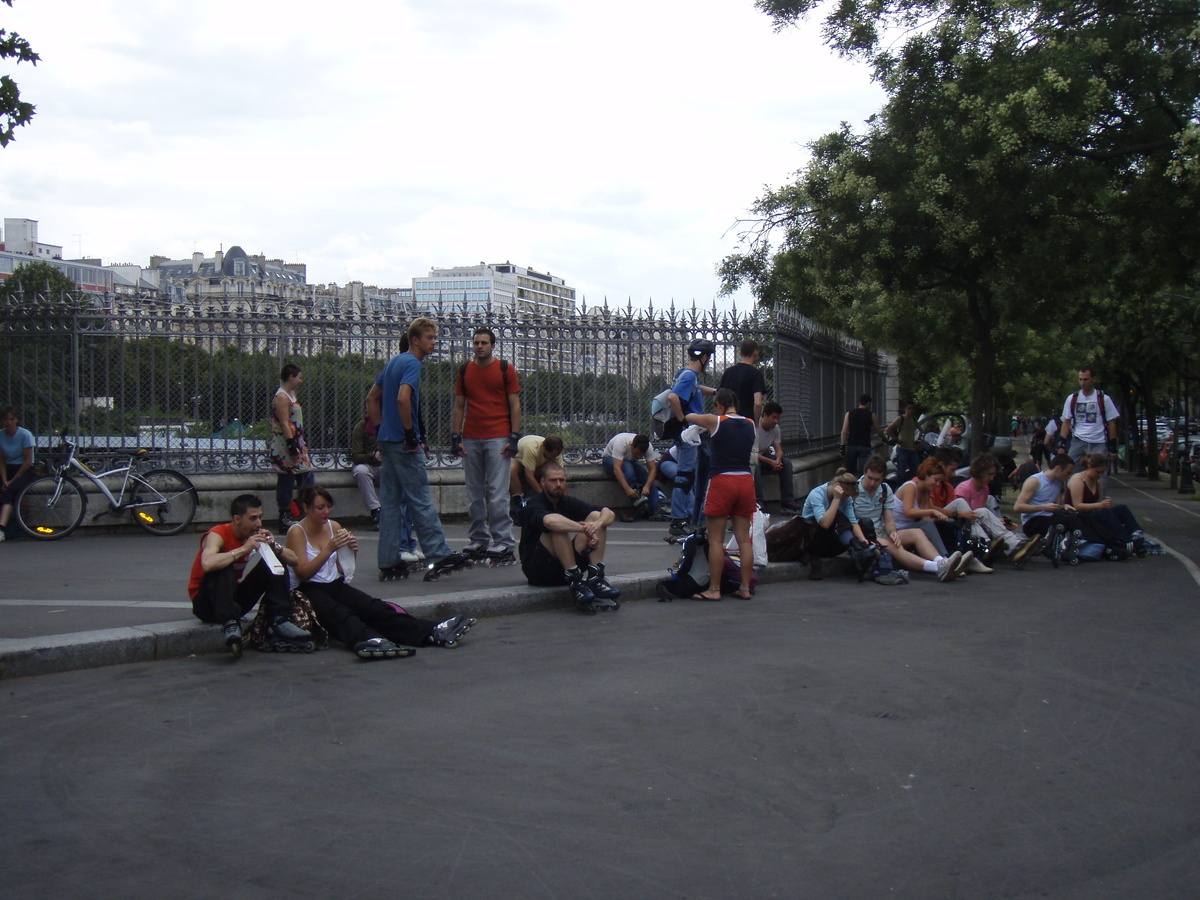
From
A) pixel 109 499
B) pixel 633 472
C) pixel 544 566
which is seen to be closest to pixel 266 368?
pixel 109 499

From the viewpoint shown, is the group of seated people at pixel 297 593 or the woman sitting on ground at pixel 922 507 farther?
the woman sitting on ground at pixel 922 507

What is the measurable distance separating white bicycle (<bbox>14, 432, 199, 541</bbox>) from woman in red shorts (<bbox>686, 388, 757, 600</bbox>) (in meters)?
6.16

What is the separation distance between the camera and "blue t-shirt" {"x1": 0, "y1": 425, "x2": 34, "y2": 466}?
1155 cm

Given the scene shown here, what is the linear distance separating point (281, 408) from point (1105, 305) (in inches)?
973

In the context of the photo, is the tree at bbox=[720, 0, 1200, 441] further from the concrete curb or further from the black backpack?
the concrete curb

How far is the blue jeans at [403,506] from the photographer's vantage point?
342 inches

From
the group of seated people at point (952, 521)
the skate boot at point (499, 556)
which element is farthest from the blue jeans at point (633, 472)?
the skate boot at point (499, 556)

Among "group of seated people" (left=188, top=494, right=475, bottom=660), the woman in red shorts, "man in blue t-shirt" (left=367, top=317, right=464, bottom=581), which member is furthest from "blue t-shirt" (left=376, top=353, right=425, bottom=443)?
the woman in red shorts

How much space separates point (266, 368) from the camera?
12781 millimetres

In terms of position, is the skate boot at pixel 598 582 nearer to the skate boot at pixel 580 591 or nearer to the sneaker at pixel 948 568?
the skate boot at pixel 580 591

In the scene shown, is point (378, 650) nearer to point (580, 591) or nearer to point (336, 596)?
point (336, 596)

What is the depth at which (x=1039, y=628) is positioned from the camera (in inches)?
292

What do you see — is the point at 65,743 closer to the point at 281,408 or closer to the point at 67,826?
the point at 67,826

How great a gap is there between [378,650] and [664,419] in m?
6.87
